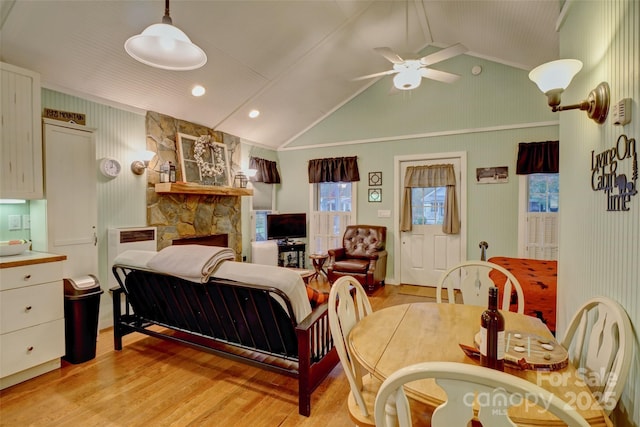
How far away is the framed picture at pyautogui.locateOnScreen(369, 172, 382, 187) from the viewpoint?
17.5 ft

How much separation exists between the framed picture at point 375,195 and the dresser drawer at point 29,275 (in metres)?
4.25

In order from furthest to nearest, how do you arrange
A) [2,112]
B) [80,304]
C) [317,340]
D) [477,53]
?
[477,53]
[80,304]
[2,112]
[317,340]

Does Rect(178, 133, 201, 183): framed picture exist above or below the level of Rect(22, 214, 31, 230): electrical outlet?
above

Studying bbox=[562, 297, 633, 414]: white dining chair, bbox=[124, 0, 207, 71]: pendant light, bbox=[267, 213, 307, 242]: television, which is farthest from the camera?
bbox=[267, 213, 307, 242]: television

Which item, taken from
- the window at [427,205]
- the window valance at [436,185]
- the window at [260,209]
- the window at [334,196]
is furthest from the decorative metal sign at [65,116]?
the window at [427,205]

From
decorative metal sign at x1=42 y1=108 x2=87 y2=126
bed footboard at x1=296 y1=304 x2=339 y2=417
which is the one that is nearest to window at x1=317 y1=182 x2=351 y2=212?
bed footboard at x1=296 y1=304 x2=339 y2=417

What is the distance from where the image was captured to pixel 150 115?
396 centimetres

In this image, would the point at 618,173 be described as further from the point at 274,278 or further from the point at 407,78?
the point at 407,78

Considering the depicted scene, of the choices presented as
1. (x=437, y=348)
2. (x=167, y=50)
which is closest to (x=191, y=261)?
(x=167, y=50)

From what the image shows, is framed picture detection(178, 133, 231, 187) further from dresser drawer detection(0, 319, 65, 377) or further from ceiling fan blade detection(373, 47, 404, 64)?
ceiling fan blade detection(373, 47, 404, 64)

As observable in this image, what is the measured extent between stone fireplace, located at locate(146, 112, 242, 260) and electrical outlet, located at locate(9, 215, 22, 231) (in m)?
1.25

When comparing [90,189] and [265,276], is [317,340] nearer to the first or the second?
[265,276]

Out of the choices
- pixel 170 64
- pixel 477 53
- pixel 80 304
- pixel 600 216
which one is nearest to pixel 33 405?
pixel 80 304

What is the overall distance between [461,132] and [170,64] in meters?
4.14
